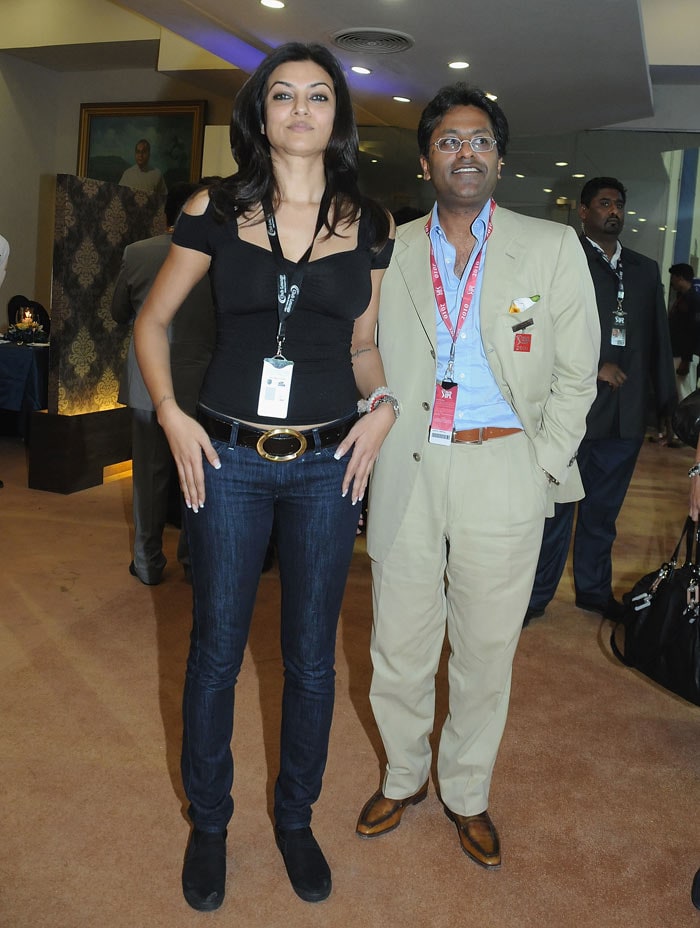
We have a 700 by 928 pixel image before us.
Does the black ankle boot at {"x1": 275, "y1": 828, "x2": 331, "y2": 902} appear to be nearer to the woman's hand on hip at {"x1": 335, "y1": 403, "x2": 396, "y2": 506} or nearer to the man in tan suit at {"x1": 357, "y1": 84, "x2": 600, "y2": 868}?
the man in tan suit at {"x1": 357, "y1": 84, "x2": 600, "y2": 868}

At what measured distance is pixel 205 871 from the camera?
200 cm

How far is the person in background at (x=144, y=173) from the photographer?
10039mm

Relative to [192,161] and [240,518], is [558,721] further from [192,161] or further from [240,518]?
[192,161]

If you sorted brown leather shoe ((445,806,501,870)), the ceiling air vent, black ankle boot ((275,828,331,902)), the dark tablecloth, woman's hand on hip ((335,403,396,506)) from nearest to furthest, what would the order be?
woman's hand on hip ((335,403,396,506)) → black ankle boot ((275,828,331,902)) → brown leather shoe ((445,806,501,870)) → the ceiling air vent → the dark tablecloth

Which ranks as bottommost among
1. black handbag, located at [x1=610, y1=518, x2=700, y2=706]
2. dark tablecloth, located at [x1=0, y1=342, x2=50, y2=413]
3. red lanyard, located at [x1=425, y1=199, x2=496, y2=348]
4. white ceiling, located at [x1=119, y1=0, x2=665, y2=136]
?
dark tablecloth, located at [x1=0, y1=342, x2=50, y2=413]

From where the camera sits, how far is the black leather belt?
1773 mm

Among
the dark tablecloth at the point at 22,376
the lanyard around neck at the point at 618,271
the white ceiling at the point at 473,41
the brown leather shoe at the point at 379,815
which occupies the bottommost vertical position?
the brown leather shoe at the point at 379,815

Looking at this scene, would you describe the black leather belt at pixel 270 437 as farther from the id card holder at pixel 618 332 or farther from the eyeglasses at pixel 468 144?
the id card holder at pixel 618 332

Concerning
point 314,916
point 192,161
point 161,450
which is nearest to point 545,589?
point 161,450

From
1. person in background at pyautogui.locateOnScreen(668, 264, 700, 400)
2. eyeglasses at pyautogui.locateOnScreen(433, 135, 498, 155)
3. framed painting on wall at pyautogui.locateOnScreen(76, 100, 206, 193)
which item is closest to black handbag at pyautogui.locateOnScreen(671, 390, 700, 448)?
eyeglasses at pyautogui.locateOnScreen(433, 135, 498, 155)

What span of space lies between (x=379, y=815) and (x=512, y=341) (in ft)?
3.99

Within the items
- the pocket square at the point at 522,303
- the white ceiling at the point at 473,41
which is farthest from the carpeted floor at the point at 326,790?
the white ceiling at the point at 473,41

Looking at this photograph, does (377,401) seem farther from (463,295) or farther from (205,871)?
(205,871)

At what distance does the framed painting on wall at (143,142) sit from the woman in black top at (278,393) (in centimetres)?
827
